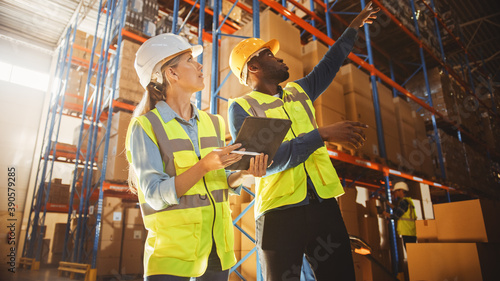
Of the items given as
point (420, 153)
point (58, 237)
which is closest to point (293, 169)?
point (420, 153)

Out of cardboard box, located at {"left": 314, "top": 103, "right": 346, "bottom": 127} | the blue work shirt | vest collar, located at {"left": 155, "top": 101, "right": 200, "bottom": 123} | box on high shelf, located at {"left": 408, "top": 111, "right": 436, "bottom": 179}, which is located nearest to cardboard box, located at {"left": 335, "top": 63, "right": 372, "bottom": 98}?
cardboard box, located at {"left": 314, "top": 103, "right": 346, "bottom": 127}

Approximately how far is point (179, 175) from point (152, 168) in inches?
4.0

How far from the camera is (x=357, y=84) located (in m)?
4.96

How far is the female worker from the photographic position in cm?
94

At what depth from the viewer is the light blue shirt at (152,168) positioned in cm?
95

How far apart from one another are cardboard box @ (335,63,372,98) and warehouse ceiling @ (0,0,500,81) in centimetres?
702

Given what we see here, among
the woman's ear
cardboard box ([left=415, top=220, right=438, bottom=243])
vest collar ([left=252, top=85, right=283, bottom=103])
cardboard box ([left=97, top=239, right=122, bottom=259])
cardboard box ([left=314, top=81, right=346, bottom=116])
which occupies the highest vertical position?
cardboard box ([left=314, top=81, right=346, bottom=116])

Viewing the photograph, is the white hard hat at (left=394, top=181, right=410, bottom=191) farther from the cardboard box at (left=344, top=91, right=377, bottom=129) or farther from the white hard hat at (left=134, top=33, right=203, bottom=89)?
the white hard hat at (left=134, top=33, right=203, bottom=89)

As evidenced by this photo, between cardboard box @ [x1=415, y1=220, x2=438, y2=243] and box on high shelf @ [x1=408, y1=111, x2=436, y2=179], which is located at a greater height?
box on high shelf @ [x1=408, y1=111, x2=436, y2=179]

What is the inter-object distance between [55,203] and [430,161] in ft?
33.3

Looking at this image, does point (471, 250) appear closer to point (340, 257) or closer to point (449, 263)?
point (449, 263)

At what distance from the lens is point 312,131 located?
4.26 feet

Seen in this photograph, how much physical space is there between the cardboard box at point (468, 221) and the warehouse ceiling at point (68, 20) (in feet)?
29.3

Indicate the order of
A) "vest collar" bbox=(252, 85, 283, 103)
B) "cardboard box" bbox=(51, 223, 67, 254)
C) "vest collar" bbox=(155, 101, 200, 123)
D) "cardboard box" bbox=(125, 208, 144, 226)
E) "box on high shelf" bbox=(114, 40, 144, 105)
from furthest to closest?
"cardboard box" bbox=(51, 223, 67, 254), "cardboard box" bbox=(125, 208, 144, 226), "box on high shelf" bbox=(114, 40, 144, 105), "vest collar" bbox=(252, 85, 283, 103), "vest collar" bbox=(155, 101, 200, 123)
